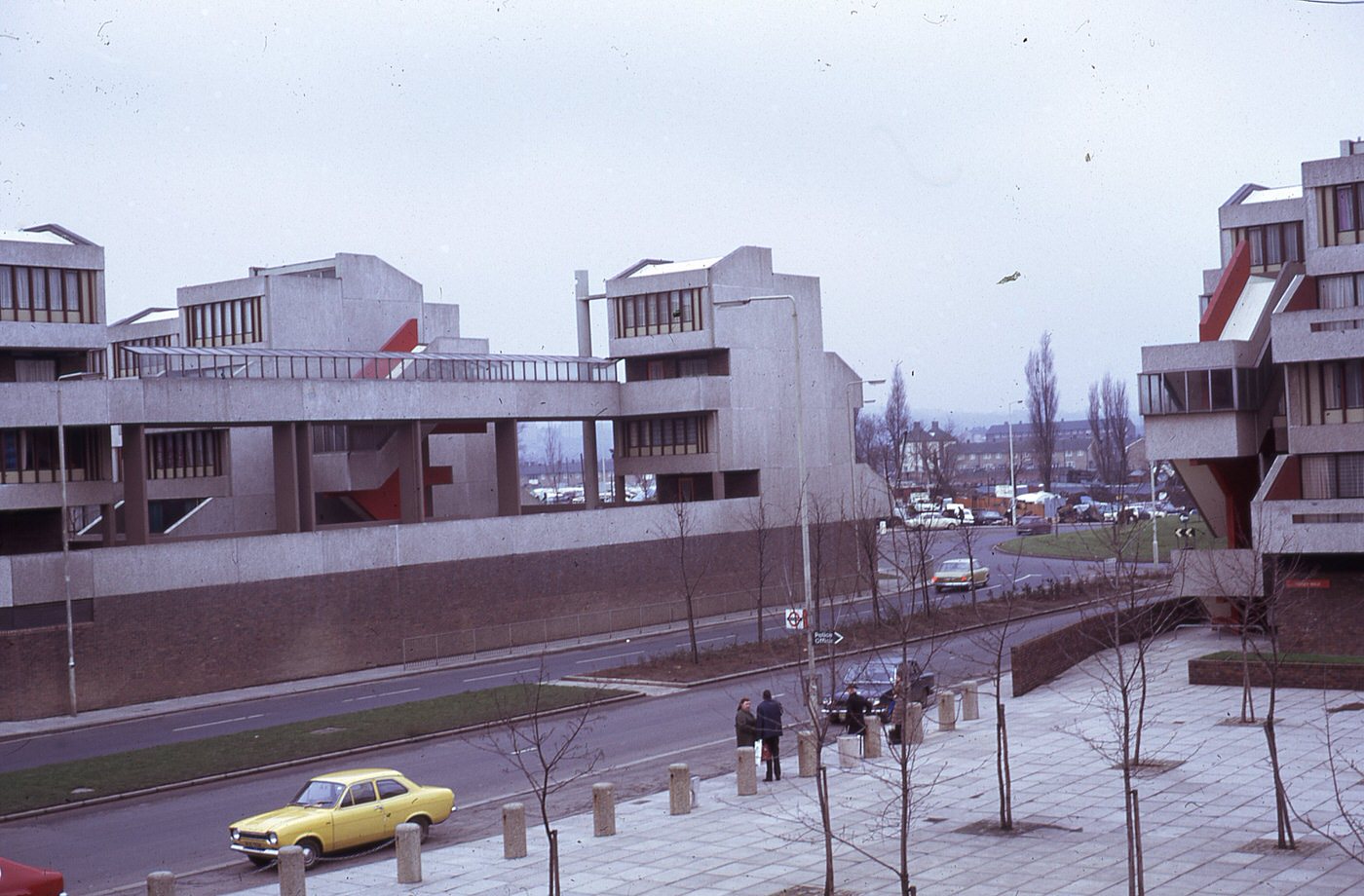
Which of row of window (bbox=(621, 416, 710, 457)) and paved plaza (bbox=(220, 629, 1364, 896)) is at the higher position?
row of window (bbox=(621, 416, 710, 457))

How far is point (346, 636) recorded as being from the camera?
4997 centimetres

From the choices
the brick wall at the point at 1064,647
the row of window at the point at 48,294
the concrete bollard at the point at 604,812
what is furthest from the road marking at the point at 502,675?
the concrete bollard at the point at 604,812

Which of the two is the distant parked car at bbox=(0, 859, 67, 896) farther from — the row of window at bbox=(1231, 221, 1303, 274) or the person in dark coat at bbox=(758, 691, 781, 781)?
the row of window at bbox=(1231, 221, 1303, 274)

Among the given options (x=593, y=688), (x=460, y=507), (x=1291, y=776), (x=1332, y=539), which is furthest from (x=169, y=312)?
(x=1291, y=776)

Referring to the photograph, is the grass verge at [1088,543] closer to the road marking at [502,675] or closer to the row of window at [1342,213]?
the row of window at [1342,213]

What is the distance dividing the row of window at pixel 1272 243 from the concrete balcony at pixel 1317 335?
6.68 meters

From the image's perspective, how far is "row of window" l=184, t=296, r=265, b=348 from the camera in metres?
65.4

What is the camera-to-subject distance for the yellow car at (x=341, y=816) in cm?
2233

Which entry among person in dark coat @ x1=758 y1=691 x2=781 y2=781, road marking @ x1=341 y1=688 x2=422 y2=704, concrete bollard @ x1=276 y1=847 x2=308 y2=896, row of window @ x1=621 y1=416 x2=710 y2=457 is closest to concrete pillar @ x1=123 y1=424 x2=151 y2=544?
road marking @ x1=341 y1=688 x2=422 y2=704

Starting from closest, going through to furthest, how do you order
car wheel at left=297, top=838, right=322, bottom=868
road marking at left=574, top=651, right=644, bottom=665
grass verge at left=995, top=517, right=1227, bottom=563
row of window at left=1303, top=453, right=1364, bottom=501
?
car wheel at left=297, top=838, right=322, bottom=868 → row of window at left=1303, top=453, right=1364, bottom=501 → road marking at left=574, top=651, right=644, bottom=665 → grass verge at left=995, top=517, right=1227, bottom=563

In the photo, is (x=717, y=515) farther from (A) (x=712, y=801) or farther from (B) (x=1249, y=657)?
(A) (x=712, y=801)

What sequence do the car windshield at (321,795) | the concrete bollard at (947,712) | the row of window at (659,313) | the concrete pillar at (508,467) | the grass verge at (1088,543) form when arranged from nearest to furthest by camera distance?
the car windshield at (321,795) → the concrete bollard at (947,712) → the concrete pillar at (508,467) → the row of window at (659,313) → the grass verge at (1088,543)

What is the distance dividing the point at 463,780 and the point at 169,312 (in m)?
59.3

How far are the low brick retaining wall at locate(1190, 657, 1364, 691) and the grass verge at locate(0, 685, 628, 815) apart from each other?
611 inches
